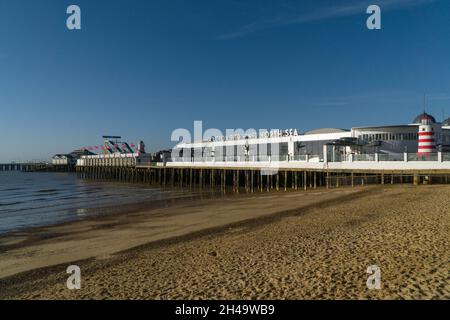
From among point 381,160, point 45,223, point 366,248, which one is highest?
point 381,160

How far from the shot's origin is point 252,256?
355 inches

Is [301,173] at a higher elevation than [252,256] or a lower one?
higher

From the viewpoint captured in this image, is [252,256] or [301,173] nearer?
[252,256]

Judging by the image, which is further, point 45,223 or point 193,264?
point 45,223

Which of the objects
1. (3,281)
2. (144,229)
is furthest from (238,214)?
(3,281)

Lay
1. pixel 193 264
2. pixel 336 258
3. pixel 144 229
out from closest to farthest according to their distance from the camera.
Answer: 1. pixel 336 258
2. pixel 193 264
3. pixel 144 229

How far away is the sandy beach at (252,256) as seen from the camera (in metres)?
6.70

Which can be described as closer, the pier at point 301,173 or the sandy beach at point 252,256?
the sandy beach at point 252,256

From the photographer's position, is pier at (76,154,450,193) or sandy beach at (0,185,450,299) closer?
sandy beach at (0,185,450,299)

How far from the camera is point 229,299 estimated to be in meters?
6.37

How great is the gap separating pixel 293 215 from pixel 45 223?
14326 millimetres

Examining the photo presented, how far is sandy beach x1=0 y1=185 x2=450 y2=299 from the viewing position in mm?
6703

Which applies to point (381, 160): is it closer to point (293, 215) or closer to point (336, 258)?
point (293, 215)
